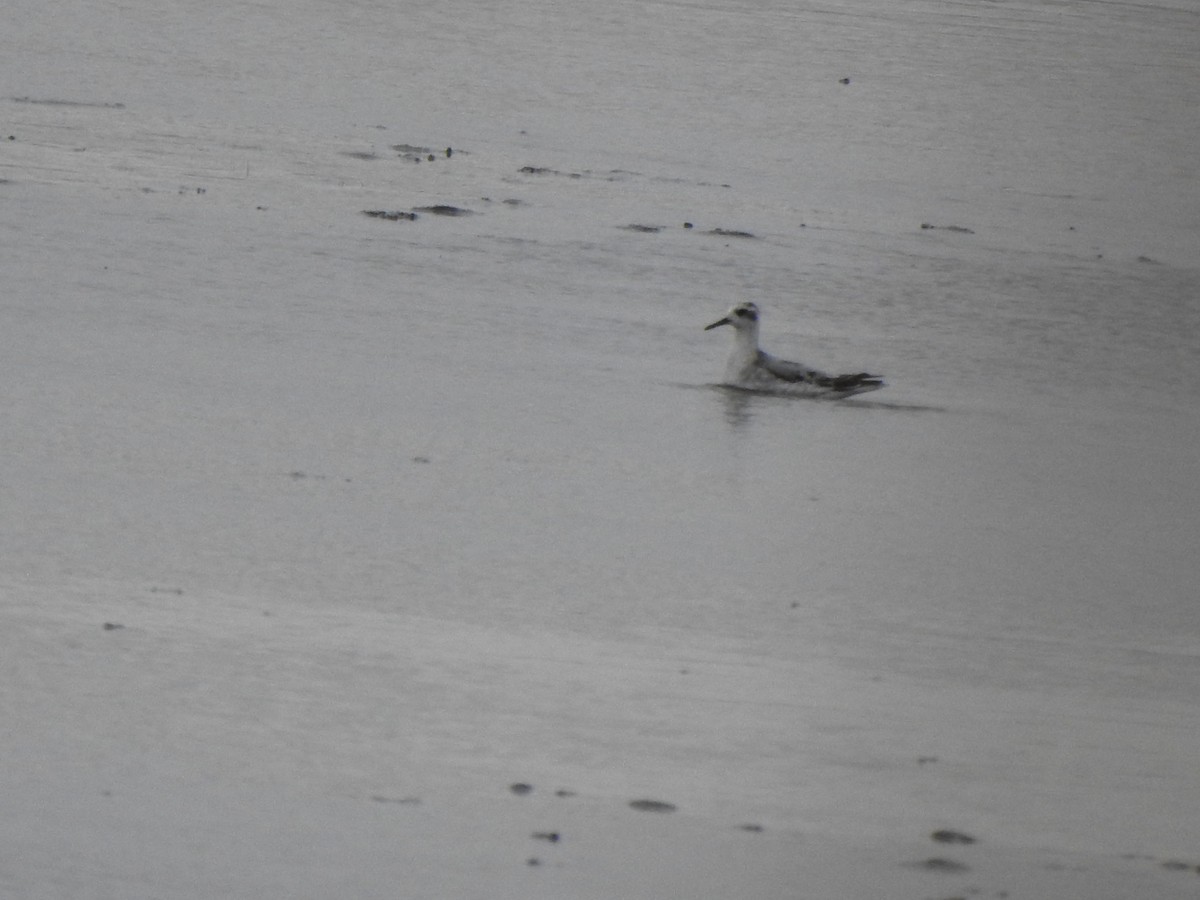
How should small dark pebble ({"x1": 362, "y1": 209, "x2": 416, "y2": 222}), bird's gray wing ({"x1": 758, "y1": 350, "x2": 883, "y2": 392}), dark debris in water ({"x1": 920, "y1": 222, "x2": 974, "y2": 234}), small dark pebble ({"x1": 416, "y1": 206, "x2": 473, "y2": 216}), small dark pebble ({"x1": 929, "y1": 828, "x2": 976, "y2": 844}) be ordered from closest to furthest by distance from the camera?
small dark pebble ({"x1": 929, "y1": 828, "x2": 976, "y2": 844}), bird's gray wing ({"x1": 758, "y1": 350, "x2": 883, "y2": 392}), small dark pebble ({"x1": 362, "y1": 209, "x2": 416, "y2": 222}), small dark pebble ({"x1": 416, "y1": 206, "x2": 473, "y2": 216}), dark debris in water ({"x1": 920, "y1": 222, "x2": 974, "y2": 234})

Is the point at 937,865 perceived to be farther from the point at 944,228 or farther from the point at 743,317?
the point at 944,228

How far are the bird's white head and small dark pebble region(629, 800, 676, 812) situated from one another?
20.5 ft

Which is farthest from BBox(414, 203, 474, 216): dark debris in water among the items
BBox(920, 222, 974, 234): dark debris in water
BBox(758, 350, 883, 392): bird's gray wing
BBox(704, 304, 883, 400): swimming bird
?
BBox(758, 350, 883, 392): bird's gray wing

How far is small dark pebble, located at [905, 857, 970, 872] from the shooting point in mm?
5266

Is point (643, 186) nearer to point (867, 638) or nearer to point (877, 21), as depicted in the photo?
point (867, 638)

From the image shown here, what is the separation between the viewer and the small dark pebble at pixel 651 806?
5.49 meters

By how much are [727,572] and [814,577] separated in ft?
0.88

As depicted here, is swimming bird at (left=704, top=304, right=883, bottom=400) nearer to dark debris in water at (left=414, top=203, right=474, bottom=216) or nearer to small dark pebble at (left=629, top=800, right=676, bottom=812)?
dark debris in water at (left=414, top=203, right=474, bottom=216)

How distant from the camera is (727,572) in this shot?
7812 mm

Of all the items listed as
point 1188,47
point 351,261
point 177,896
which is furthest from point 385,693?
point 1188,47

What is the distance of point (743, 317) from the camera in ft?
38.7

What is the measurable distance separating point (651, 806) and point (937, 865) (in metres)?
0.64

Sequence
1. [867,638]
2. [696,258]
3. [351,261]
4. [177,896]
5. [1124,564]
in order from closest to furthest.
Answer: [177,896], [867,638], [1124,564], [351,261], [696,258]

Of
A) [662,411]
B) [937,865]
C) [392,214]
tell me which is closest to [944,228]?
[392,214]
